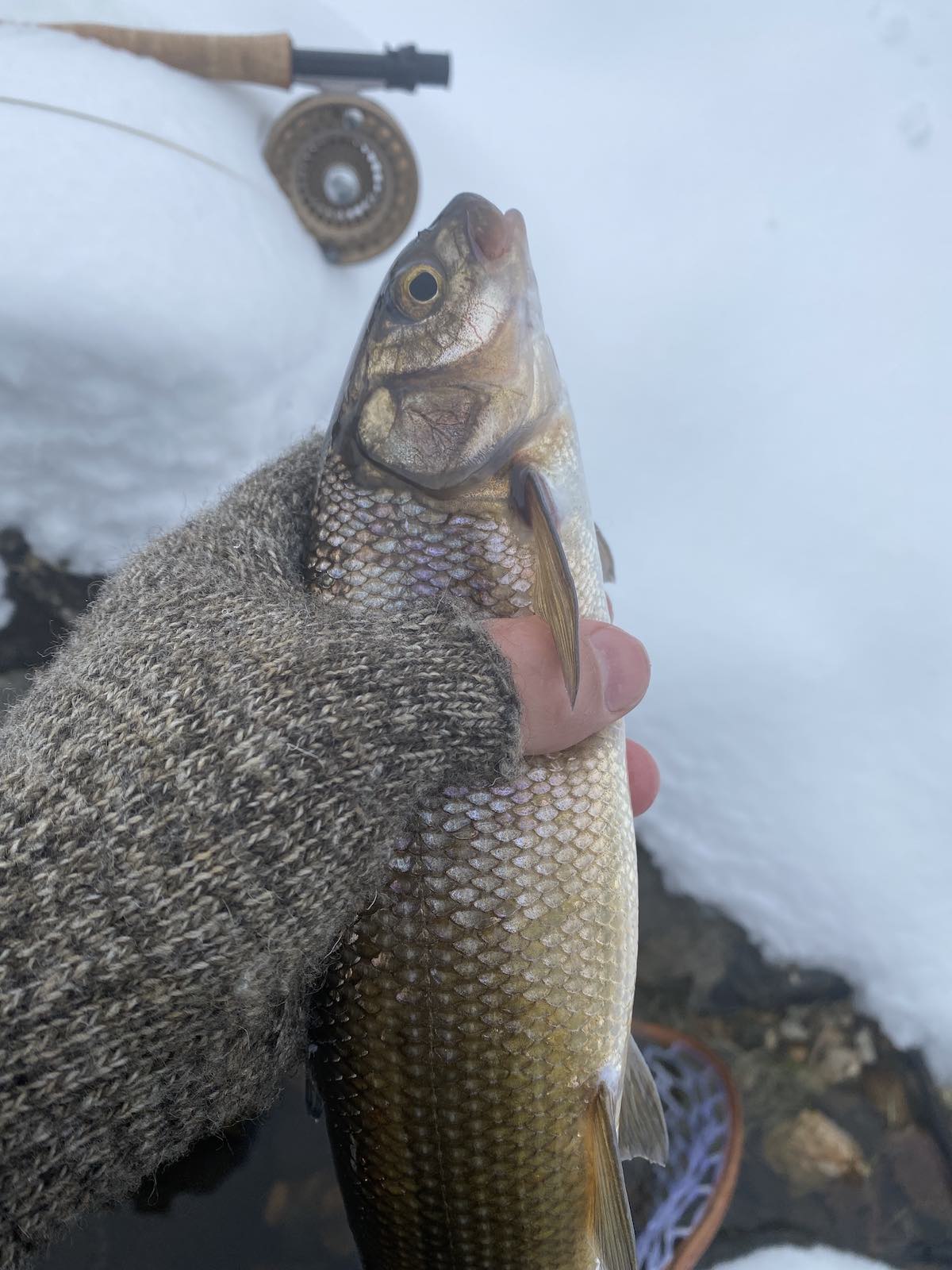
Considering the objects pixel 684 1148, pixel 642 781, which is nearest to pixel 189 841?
pixel 642 781

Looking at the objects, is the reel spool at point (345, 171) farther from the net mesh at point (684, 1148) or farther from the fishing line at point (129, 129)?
the net mesh at point (684, 1148)

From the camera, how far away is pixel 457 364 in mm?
1000

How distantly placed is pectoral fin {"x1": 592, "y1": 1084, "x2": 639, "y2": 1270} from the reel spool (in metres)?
1.79

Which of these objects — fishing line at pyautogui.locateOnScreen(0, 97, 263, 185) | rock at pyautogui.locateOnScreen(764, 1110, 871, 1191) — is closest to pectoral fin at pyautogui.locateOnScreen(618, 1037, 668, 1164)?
rock at pyautogui.locateOnScreen(764, 1110, 871, 1191)

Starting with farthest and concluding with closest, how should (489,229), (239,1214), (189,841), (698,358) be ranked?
1. (698,358)
2. (239,1214)
3. (489,229)
4. (189,841)

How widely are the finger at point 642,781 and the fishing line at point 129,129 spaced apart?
60.2 inches

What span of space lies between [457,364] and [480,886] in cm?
65

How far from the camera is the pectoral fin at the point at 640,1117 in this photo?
1.00 metres

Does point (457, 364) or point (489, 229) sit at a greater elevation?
point (489, 229)

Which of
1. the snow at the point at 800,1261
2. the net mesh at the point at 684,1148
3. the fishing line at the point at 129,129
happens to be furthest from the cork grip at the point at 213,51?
the snow at the point at 800,1261

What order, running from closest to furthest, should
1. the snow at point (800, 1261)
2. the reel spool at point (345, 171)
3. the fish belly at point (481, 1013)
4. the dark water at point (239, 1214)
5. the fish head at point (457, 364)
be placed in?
the fish belly at point (481, 1013)
the fish head at point (457, 364)
the dark water at point (239, 1214)
the snow at point (800, 1261)
the reel spool at point (345, 171)

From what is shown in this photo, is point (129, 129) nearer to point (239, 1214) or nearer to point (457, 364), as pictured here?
point (457, 364)

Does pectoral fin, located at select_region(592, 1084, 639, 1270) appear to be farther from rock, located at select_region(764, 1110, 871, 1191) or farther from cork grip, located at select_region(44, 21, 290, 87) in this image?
cork grip, located at select_region(44, 21, 290, 87)

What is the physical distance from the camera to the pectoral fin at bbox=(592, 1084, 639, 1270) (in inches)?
34.7
